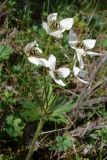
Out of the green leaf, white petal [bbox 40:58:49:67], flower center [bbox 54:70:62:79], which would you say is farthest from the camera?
the green leaf

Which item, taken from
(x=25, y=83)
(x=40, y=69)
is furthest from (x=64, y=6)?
(x=25, y=83)

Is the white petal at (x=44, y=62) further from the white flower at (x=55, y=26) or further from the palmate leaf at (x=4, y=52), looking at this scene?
the palmate leaf at (x=4, y=52)

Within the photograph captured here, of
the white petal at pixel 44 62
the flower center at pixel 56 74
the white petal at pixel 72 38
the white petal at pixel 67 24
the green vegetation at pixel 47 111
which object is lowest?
the green vegetation at pixel 47 111

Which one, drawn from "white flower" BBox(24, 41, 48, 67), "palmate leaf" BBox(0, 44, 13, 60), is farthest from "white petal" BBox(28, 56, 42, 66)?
"palmate leaf" BBox(0, 44, 13, 60)

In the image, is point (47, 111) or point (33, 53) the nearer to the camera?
point (33, 53)

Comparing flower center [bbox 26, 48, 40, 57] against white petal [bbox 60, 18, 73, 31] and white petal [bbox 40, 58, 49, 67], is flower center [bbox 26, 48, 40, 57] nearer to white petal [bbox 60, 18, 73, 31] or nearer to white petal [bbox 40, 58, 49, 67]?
white petal [bbox 40, 58, 49, 67]

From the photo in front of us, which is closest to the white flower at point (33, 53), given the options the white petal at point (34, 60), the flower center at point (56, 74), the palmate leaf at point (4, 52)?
the white petal at point (34, 60)

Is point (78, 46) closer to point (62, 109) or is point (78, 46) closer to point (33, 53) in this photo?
point (33, 53)

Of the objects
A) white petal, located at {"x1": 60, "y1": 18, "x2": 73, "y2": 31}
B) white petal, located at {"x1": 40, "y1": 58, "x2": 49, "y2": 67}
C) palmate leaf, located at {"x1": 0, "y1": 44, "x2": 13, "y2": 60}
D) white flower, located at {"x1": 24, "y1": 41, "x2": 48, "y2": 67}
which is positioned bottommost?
palmate leaf, located at {"x1": 0, "y1": 44, "x2": 13, "y2": 60}

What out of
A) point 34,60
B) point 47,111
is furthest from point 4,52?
point 34,60

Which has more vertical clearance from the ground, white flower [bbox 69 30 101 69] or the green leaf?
white flower [bbox 69 30 101 69]

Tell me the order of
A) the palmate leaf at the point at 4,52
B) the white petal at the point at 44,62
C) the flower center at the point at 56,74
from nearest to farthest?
1. the white petal at the point at 44,62
2. the flower center at the point at 56,74
3. the palmate leaf at the point at 4,52

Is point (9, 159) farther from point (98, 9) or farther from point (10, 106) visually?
point (98, 9)
